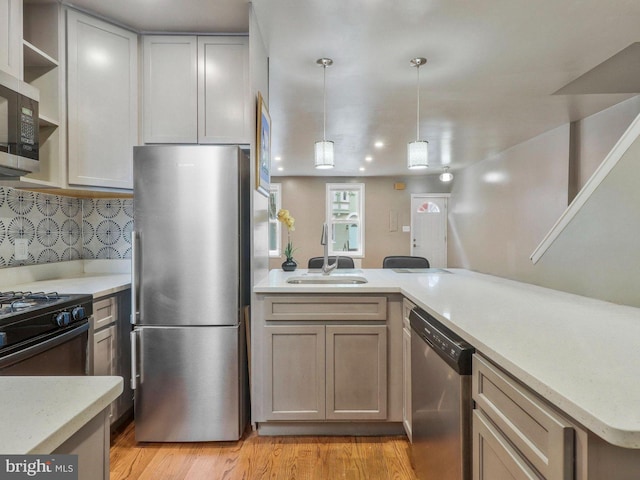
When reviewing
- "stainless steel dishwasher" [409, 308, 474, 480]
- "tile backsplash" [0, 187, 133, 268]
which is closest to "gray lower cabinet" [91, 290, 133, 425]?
"tile backsplash" [0, 187, 133, 268]

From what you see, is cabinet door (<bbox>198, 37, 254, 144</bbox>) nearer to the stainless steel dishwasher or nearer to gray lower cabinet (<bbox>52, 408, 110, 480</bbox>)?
the stainless steel dishwasher

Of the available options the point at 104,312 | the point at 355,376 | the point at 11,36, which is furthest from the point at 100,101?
the point at 355,376

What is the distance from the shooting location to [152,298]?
203 cm

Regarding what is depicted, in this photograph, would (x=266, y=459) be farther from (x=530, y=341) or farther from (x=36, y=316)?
(x=530, y=341)

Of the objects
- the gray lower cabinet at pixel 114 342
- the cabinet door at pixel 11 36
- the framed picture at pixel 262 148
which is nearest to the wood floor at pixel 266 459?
the gray lower cabinet at pixel 114 342

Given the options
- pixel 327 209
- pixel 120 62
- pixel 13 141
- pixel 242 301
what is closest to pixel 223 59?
pixel 120 62

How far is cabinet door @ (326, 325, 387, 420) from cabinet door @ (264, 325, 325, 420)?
0.06 m

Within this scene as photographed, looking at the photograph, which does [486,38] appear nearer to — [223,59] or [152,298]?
[223,59]

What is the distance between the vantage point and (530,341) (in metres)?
1.06

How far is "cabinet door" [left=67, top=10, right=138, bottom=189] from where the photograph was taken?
212cm

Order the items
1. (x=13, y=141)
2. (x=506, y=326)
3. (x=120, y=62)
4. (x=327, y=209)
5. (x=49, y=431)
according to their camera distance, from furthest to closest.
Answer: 1. (x=327, y=209)
2. (x=120, y=62)
3. (x=13, y=141)
4. (x=506, y=326)
5. (x=49, y=431)

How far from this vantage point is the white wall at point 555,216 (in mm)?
1222

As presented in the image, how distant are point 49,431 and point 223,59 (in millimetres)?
2306

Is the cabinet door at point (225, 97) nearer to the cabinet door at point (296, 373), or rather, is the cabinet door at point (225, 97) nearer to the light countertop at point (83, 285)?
the light countertop at point (83, 285)
